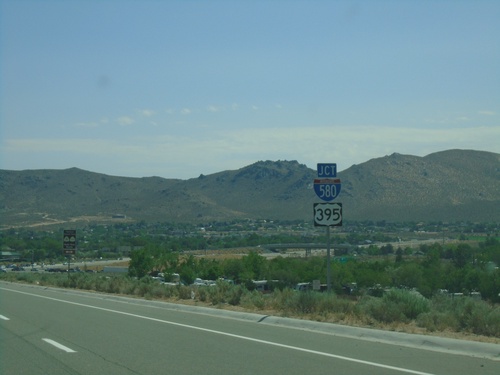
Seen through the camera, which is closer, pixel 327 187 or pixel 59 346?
pixel 59 346

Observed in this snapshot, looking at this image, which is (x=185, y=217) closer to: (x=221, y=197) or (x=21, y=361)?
(x=221, y=197)

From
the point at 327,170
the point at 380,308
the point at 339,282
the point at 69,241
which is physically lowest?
the point at 339,282

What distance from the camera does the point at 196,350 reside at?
14.7 metres

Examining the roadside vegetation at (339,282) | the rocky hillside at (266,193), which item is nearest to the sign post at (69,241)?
the roadside vegetation at (339,282)

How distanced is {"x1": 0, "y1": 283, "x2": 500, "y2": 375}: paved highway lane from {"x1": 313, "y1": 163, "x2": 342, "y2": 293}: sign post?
2951 mm

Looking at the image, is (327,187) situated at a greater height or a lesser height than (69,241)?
greater

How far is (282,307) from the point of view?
21641 mm

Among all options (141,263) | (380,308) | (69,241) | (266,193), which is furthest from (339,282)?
(266,193)

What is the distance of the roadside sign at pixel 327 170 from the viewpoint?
19877mm

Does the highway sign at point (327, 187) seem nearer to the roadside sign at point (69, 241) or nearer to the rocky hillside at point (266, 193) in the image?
the roadside sign at point (69, 241)

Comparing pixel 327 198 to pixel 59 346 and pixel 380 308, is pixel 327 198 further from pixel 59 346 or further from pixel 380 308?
pixel 59 346

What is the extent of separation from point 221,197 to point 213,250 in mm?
55671

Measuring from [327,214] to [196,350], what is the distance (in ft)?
21.1

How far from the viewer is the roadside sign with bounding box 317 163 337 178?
19.9 metres
